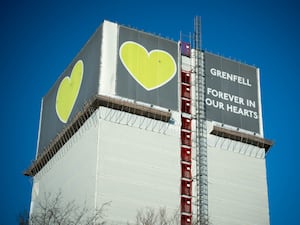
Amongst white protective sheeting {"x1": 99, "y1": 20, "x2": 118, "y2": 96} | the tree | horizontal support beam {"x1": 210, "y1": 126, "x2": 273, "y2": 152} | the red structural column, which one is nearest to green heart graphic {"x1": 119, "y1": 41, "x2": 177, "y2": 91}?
white protective sheeting {"x1": 99, "y1": 20, "x2": 118, "y2": 96}

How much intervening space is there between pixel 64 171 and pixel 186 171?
16.3m

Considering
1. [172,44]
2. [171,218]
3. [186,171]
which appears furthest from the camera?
[172,44]

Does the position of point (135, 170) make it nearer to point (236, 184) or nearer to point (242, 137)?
point (236, 184)

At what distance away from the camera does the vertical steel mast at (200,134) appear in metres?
83.6

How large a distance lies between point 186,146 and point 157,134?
4.63 m

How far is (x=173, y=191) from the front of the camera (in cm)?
8225

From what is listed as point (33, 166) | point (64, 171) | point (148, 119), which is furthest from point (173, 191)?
point (33, 166)

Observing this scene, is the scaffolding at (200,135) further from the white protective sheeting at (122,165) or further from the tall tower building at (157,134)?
the white protective sheeting at (122,165)

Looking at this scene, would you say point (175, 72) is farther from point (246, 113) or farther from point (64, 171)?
point (64, 171)

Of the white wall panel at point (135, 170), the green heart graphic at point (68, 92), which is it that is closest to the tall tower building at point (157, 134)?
the white wall panel at point (135, 170)

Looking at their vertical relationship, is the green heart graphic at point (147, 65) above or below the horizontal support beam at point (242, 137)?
above

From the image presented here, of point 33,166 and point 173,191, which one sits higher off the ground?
point 33,166

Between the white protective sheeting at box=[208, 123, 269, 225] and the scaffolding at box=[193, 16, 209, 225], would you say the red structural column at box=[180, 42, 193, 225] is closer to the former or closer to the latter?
the scaffolding at box=[193, 16, 209, 225]

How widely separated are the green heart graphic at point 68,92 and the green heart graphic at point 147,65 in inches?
324
